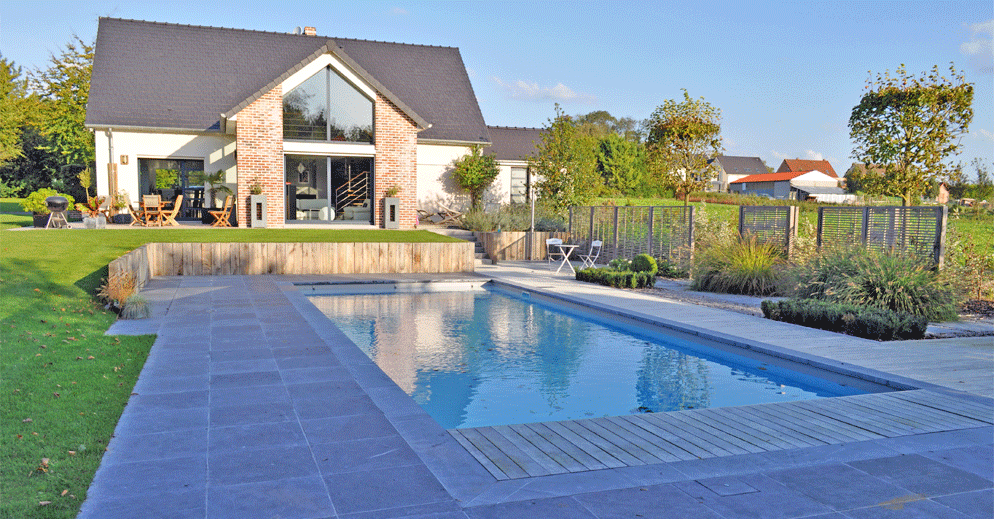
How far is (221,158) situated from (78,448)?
60.6 ft

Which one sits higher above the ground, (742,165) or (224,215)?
(742,165)

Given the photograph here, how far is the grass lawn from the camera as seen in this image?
3371mm

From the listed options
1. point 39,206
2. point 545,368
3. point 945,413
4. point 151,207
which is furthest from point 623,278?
point 39,206

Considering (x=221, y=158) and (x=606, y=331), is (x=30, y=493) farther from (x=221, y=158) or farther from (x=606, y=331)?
(x=221, y=158)

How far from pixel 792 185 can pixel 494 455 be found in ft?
247

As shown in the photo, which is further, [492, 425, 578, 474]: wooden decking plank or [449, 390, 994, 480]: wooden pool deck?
[449, 390, 994, 480]: wooden pool deck

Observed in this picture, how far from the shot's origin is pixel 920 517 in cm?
317

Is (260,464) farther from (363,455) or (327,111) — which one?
(327,111)

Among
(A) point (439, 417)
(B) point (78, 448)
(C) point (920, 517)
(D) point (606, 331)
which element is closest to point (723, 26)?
(D) point (606, 331)

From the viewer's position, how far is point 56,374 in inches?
212

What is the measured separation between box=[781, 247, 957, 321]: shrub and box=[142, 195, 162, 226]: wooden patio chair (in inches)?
628

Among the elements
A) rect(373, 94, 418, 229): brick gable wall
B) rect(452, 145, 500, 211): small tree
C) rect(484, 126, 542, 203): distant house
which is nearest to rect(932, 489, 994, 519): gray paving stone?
rect(373, 94, 418, 229): brick gable wall

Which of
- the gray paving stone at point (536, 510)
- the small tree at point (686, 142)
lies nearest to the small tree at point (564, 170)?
the small tree at point (686, 142)

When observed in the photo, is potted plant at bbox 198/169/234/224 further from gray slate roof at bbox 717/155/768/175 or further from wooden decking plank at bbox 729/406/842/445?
gray slate roof at bbox 717/155/768/175
